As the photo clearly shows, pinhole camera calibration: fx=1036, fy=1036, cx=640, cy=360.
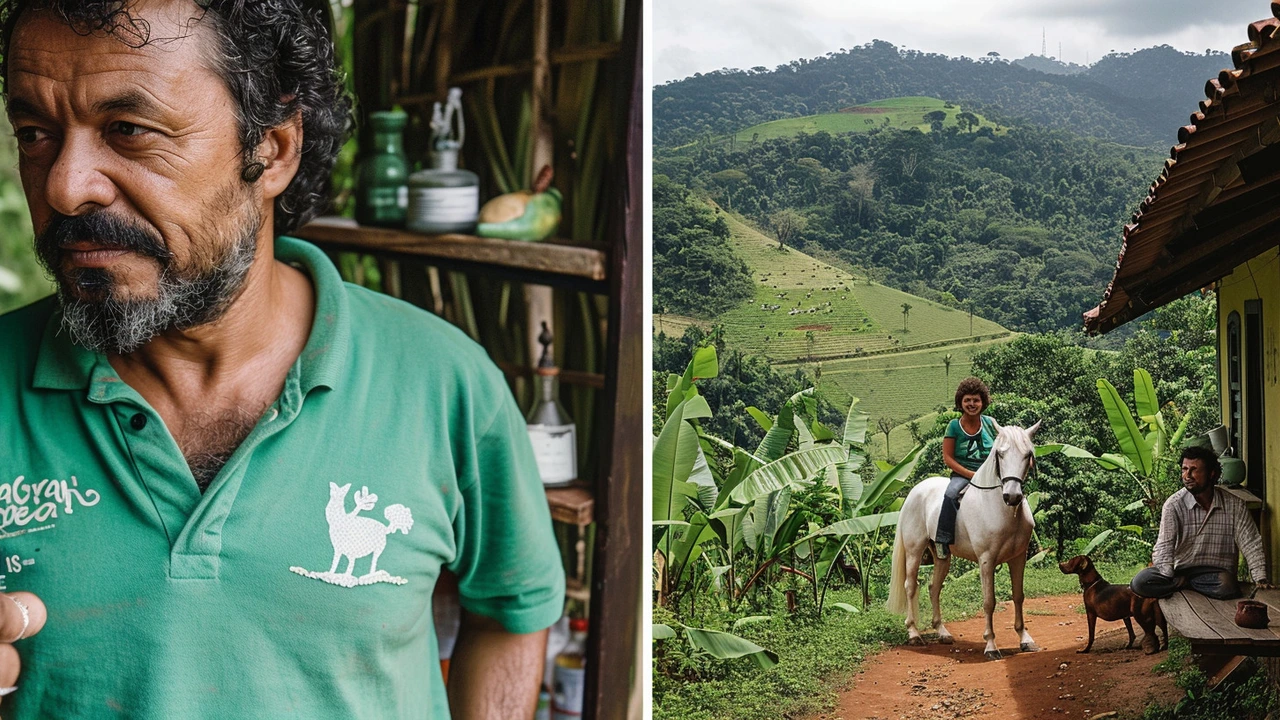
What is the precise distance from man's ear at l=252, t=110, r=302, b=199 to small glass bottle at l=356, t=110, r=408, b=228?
21 centimetres

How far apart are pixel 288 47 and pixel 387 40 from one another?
0.34m

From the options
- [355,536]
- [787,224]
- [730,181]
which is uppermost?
[730,181]

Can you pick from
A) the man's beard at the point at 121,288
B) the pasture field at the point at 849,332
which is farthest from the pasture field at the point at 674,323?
the man's beard at the point at 121,288

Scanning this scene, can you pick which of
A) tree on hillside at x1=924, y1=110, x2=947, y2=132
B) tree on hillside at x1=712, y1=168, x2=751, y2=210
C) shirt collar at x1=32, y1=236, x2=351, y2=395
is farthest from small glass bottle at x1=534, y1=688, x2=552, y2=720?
tree on hillside at x1=924, y1=110, x2=947, y2=132

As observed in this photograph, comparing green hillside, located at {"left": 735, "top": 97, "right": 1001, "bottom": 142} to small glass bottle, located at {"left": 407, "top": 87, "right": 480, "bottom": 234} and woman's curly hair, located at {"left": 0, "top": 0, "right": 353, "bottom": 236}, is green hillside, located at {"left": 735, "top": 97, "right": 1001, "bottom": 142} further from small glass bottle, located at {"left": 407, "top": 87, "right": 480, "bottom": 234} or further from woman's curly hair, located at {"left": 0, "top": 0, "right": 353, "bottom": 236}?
woman's curly hair, located at {"left": 0, "top": 0, "right": 353, "bottom": 236}

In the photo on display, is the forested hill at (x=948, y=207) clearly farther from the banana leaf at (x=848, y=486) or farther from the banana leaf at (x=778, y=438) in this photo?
the banana leaf at (x=848, y=486)

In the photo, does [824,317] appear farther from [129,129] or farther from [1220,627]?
[129,129]

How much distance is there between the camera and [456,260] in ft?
8.91

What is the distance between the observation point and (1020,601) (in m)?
5.03

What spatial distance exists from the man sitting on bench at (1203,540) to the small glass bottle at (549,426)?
2.97 meters

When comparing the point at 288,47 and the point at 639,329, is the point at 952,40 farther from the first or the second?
the point at 288,47

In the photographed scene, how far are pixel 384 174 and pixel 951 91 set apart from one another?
5.74 meters

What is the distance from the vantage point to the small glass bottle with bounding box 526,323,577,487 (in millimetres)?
2727

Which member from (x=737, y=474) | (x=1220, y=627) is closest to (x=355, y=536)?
(x=1220, y=627)
